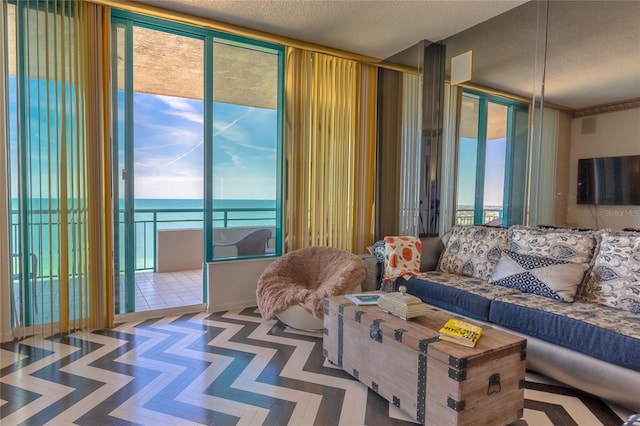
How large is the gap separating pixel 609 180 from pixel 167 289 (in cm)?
424

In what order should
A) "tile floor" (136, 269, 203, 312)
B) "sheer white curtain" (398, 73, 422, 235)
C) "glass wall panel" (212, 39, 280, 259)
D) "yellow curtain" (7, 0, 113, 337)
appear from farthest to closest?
"sheer white curtain" (398, 73, 422, 235), "tile floor" (136, 269, 203, 312), "glass wall panel" (212, 39, 280, 259), "yellow curtain" (7, 0, 113, 337)

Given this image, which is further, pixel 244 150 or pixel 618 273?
pixel 244 150

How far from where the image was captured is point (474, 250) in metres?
3.13

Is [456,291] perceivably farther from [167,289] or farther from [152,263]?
[152,263]

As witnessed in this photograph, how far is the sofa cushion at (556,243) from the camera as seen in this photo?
8.21 feet

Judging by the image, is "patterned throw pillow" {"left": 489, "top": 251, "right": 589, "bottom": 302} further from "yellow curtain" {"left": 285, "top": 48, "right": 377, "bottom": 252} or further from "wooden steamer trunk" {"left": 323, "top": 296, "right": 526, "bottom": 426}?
"yellow curtain" {"left": 285, "top": 48, "right": 377, "bottom": 252}

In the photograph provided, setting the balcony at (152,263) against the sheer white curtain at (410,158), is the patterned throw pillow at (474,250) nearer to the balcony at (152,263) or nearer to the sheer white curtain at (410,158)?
the sheer white curtain at (410,158)

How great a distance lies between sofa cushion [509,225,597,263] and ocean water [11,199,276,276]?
2.26 meters

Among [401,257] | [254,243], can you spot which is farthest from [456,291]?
[254,243]

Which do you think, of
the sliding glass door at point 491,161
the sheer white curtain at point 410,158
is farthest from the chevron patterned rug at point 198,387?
the sheer white curtain at point 410,158

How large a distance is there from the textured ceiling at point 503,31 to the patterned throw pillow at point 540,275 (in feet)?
4.00

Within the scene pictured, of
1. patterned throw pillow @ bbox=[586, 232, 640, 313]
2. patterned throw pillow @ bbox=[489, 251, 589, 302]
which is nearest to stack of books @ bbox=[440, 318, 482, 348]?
patterned throw pillow @ bbox=[489, 251, 589, 302]

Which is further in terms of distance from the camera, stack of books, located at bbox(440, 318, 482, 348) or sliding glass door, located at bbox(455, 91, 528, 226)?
sliding glass door, located at bbox(455, 91, 528, 226)

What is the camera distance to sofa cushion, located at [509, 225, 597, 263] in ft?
8.21
